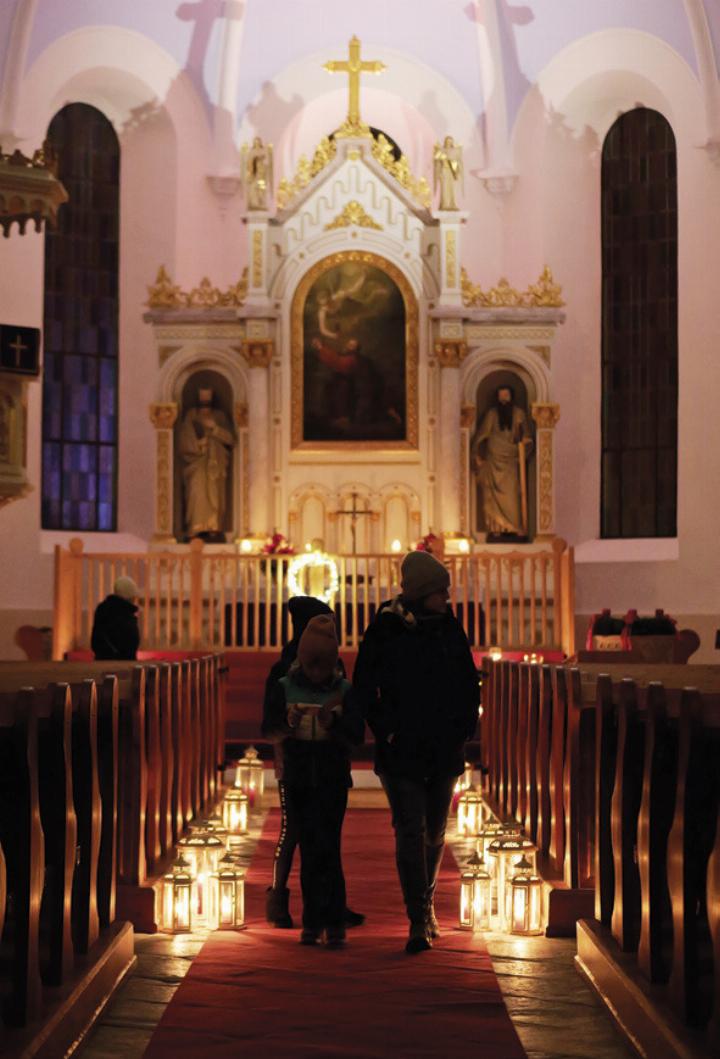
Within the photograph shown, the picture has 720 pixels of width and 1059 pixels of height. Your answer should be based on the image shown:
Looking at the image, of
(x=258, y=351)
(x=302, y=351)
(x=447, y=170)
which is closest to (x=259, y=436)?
(x=258, y=351)

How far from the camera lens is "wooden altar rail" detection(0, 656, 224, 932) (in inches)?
281

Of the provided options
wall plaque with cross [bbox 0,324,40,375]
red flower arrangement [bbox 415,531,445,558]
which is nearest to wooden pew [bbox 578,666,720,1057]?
wall plaque with cross [bbox 0,324,40,375]

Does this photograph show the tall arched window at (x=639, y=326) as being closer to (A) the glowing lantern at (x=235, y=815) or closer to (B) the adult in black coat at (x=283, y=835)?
(A) the glowing lantern at (x=235, y=815)

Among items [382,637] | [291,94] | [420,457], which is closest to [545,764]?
[382,637]

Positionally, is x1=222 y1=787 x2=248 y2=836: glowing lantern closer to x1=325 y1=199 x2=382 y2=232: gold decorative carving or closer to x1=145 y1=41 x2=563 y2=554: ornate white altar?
x1=145 y1=41 x2=563 y2=554: ornate white altar

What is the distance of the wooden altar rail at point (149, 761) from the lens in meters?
7.14

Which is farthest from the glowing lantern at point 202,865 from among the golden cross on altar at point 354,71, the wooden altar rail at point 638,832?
the golden cross on altar at point 354,71

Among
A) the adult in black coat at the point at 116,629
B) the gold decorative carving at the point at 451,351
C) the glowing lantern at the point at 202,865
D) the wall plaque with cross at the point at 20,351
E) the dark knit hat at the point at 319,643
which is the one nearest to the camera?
the dark knit hat at the point at 319,643

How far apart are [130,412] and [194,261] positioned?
1996 mm

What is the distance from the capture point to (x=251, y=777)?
12.2 m

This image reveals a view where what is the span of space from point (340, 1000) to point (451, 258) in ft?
47.1

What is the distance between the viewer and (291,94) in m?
21.1

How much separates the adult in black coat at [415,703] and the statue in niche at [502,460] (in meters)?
12.9

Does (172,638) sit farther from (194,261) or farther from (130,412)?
(194,261)
